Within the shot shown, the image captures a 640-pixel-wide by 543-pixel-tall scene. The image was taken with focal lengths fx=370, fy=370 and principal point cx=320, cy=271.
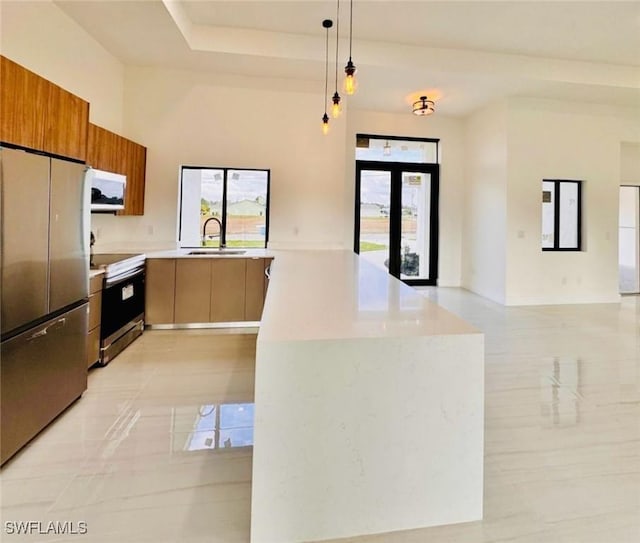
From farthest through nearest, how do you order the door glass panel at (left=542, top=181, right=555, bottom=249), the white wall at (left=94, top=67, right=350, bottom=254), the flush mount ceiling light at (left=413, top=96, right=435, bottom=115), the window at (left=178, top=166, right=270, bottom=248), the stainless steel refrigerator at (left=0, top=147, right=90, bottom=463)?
1. the door glass panel at (left=542, top=181, right=555, bottom=249)
2. the flush mount ceiling light at (left=413, top=96, right=435, bottom=115)
3. the window at (left=178, top=166, right=270, bottom=248)
4. the white wall at (left=94, top=67, right=350, bottom=254)
5. the stainless steel refrigerator at (left=0, top=147, right=90, bottom=463)

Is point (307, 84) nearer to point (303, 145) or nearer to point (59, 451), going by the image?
point (303, 145)

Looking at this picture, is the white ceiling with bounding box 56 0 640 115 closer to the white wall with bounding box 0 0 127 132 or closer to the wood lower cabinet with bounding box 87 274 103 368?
the white wall with bounding box 0 0 127 132

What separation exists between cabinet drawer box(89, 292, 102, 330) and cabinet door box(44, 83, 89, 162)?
45.0 inches

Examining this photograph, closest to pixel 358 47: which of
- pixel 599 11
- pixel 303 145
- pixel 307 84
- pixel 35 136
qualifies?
pixel 307 84

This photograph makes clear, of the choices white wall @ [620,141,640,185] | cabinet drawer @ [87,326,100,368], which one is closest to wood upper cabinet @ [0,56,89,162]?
cabinet drawer @ [87,326,100,368]

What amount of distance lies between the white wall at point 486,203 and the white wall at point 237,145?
281cm

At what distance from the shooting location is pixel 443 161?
7441 millimetres

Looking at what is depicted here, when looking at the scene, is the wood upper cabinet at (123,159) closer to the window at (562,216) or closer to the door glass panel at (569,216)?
the window at (562,216)

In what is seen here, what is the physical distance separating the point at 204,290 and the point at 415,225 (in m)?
4.79

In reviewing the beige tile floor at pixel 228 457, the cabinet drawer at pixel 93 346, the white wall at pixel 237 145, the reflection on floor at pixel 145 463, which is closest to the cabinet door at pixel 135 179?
the white wall at pixel 237 145

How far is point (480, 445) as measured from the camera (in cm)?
158

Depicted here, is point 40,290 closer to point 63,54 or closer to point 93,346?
point 93,346

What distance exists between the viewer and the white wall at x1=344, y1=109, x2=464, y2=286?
7.06 m

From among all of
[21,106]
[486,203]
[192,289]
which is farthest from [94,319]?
[486,203]
